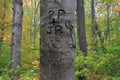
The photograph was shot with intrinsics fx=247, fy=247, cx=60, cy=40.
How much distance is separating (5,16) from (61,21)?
1447 cm

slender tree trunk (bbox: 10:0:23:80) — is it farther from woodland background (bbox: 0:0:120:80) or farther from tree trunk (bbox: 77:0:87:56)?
tree trunk (bbox: 77:0:87:56)

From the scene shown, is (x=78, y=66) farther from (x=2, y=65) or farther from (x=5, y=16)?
(x=5, y=16)

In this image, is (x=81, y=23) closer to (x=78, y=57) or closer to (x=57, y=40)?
(x=78, y=57)

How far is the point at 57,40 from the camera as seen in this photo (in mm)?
1614

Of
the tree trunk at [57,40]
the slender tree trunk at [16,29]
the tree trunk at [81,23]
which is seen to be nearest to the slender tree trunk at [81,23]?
the tree trunk at [81,23]

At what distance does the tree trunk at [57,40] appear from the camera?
5.28ft

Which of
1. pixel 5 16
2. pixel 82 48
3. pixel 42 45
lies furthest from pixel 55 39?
pixel 5 16

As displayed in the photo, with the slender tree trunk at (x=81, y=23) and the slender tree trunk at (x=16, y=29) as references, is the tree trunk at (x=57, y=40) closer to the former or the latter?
the slender tree trunk at (x=16, y=29)

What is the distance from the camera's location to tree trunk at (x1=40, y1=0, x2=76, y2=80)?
5.28 feet

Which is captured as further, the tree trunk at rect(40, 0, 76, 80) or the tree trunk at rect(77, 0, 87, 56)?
the tree trunk at rect(77, 0, 87, 56)

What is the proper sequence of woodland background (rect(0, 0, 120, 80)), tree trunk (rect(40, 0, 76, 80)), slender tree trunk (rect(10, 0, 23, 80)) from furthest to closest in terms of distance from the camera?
slender tree trunk (rect(10, 0, 23, 80))
woodland background (rect(0, 0, 120, 80))
tree trunk (rect(40, 0, 76, 80))

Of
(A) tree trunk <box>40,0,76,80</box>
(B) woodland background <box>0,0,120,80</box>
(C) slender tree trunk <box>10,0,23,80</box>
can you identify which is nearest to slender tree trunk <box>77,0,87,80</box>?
(B) woodland background <box>0,0,120,80</box>

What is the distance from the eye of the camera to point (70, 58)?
65.4 inches

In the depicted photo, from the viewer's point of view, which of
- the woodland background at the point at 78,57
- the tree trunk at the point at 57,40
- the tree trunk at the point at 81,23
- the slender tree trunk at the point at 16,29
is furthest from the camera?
the tree trunk at the point at 81,23
